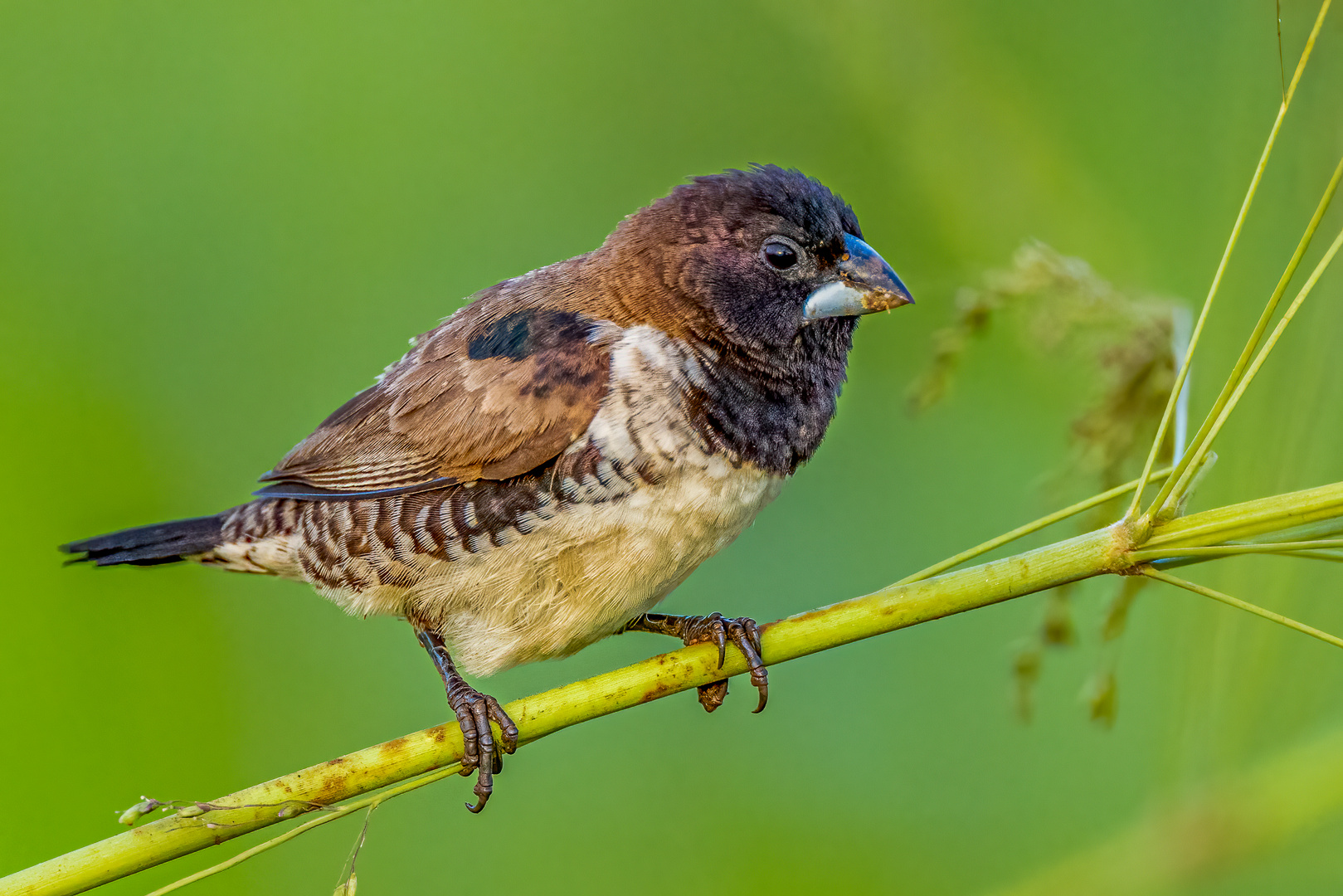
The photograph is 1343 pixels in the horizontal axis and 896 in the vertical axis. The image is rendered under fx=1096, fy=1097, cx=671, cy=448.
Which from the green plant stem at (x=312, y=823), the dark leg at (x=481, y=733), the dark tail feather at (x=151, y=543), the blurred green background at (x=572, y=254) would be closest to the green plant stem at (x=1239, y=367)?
the blurred green background at (x=572, y=254)

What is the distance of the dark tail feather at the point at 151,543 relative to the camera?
2.69m

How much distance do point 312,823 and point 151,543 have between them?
1.59 meters

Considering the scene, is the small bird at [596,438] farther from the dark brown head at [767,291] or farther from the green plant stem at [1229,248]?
the green plant stem at [1229,248]

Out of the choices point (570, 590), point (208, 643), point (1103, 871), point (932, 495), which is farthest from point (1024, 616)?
point (208, 643)

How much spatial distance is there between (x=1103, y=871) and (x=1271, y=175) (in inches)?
51.0

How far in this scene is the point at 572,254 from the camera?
3.33 metres

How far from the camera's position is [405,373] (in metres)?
2.57

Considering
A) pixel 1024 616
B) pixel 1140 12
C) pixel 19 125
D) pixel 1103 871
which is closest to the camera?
pixel 1103 871

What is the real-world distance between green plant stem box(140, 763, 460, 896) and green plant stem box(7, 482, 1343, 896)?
0.05 meters

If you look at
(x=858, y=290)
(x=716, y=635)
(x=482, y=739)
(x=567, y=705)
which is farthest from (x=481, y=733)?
(x=858, y=290)

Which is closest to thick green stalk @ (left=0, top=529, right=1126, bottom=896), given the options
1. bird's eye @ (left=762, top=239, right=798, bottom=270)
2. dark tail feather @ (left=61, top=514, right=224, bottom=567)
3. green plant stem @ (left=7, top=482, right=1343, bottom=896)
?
green plant stem @ (left=7, top=482, right=1343, bottom=896)

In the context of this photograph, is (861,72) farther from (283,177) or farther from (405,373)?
(283,177)

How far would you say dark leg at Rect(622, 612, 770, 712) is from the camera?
2035 mm

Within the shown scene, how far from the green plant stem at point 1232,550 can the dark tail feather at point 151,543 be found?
7.15ft
